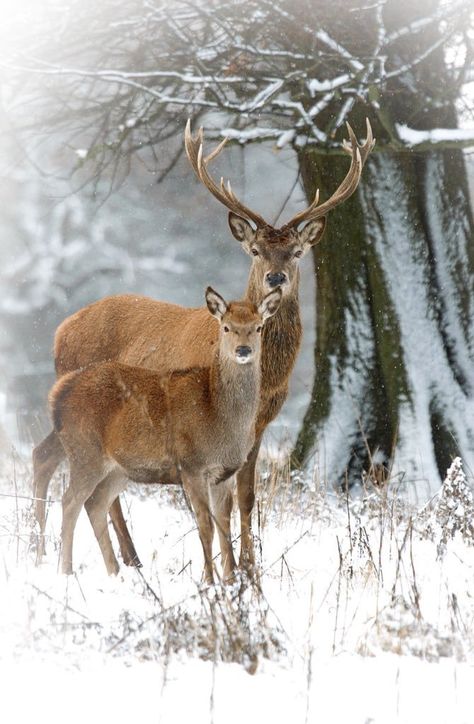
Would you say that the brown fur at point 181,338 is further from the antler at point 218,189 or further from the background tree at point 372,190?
the background tree at point 372,190

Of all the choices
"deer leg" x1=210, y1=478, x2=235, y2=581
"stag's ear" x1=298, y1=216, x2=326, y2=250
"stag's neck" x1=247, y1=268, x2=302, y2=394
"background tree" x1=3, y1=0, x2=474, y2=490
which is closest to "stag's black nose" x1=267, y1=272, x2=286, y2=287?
"stag's neck" x1=247, y1=268, x2=302, y2=394

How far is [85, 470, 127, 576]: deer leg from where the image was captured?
601cm

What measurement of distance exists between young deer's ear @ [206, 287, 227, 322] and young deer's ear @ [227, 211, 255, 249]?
4.29 ft

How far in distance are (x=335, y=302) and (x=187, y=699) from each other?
5702 mm

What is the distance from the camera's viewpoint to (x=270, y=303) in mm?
6008

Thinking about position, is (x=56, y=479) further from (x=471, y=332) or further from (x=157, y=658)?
(x=157, y=658)

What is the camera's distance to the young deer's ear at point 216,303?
5805 mm

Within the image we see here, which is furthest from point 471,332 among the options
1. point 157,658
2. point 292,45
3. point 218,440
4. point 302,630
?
point 157,658

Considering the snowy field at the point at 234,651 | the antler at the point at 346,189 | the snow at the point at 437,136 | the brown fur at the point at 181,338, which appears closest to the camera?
the snowy field at the point at 234,651

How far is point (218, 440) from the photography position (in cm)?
579

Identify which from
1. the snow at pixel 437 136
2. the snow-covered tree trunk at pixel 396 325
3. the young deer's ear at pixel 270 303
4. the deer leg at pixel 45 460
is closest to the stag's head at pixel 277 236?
the young deer's ear at pixel 270 303

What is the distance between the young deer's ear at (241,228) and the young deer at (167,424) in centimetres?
128

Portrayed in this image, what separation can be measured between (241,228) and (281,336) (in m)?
0.78

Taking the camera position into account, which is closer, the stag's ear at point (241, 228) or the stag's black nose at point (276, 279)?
the stag's black nose at point (276, 279)
